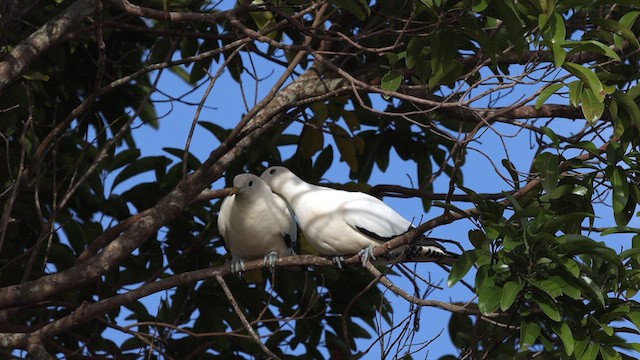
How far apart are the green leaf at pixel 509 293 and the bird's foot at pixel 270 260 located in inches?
50.1

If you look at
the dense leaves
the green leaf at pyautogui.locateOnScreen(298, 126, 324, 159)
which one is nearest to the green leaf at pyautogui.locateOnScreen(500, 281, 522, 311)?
the dense leaves

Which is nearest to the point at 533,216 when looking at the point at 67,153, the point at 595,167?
the point at 595,167

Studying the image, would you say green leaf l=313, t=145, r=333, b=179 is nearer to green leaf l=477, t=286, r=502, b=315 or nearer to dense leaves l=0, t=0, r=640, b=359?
dense leaves l=0, t=0, r=640, b=359

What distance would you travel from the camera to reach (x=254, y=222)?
582cm

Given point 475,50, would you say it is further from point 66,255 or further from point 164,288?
point 66,255

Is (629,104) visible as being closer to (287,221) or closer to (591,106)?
(591,106)


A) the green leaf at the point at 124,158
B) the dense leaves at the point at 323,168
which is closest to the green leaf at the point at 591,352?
the dense leaves at the point at 323,168

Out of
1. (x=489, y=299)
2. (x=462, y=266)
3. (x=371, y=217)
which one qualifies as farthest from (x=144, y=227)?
(x=489, y=299)

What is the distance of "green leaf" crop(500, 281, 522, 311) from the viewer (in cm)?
413

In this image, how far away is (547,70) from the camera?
465 cm

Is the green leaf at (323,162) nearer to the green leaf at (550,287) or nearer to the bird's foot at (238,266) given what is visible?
the bird's foot at (238,266)

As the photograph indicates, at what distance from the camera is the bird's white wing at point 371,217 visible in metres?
5.52

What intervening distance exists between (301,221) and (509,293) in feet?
5.57

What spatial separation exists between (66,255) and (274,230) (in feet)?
3.68
